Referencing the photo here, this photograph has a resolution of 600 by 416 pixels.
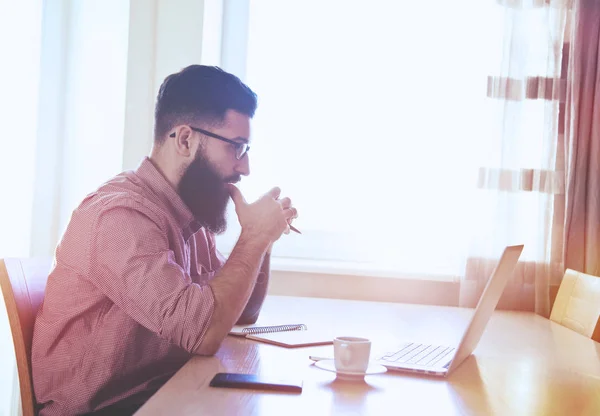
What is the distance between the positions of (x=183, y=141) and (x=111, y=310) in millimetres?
447

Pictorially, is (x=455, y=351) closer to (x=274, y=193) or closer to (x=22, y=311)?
(x=274, y=193)

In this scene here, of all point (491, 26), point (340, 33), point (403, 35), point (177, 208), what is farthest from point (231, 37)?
point (177, 208)

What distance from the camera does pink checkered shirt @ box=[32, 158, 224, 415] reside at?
1.33 m

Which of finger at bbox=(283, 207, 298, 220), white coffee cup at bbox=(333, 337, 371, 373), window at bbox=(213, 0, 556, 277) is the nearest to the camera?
white coffee cup at bbox=(333, 337, 371, 373)

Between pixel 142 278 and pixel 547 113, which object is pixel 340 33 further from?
pixel 142 278

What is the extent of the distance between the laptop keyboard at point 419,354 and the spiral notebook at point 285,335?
0.56 ft

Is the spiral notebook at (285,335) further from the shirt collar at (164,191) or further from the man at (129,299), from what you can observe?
the shirt collar at (164,191)

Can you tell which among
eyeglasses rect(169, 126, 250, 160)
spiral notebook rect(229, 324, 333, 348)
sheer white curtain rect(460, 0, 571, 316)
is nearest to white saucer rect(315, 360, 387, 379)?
spiral notebook rect(229, 324, 333, 348)

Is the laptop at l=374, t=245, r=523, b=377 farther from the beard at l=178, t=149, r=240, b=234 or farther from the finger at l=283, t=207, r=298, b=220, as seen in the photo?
the beard at l=178, t=149, r=240, b=234

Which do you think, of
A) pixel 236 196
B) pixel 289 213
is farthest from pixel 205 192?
pixel 289 213

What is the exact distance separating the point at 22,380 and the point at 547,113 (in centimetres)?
206

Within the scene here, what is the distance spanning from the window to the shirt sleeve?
4.91 feet

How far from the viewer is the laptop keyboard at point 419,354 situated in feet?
4.44

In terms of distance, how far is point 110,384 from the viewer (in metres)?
1.39
